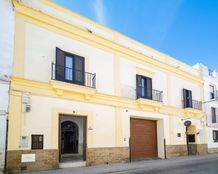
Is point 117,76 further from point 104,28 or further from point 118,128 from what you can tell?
point 118,128

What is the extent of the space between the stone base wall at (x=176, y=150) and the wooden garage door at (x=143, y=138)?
102cm

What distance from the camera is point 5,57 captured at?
1122 cm

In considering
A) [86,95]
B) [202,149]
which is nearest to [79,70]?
[86,95]

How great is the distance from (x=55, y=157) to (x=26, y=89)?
3.65 metres

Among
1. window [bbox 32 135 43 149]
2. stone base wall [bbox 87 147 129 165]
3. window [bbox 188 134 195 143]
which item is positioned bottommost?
stone base wall [bbox 87 147 129 165]

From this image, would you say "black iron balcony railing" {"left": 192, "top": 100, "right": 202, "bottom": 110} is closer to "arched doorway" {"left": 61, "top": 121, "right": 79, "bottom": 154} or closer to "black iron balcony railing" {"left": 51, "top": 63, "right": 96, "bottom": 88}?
"arched doorway" {"left": 61, "top": 121, "right": 79, "bottom": 154}

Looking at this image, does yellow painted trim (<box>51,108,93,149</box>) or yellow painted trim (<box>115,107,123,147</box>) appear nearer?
Result: yellow painted trim (<box>51,108,93,149</box>)

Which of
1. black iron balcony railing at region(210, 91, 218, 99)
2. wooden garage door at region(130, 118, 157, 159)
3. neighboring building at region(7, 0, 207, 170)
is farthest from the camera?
black iron balcony railing at region(210, 91, 218, 99)

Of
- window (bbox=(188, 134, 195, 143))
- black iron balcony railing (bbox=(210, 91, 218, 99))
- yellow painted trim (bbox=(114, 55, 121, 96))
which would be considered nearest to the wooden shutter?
yellow painted trim (bbox=(114, 55, 121, 96))

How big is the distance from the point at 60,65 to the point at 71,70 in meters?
0.88

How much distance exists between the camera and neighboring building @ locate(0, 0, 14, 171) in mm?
10555

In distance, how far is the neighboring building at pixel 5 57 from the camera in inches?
416

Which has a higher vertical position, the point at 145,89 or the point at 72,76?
the point at 72,76

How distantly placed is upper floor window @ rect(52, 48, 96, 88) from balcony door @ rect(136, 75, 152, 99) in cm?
419
